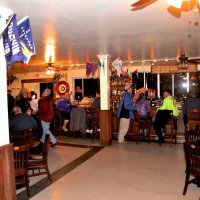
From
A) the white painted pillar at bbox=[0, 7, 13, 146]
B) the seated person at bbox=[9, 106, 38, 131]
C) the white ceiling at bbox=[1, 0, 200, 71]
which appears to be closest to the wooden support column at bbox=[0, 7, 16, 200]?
the white painted pillar at bbox=[0, 7, 13, 146]

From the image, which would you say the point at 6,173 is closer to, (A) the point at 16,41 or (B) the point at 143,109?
(A) the point at 16,41

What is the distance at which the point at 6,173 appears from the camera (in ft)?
10.1

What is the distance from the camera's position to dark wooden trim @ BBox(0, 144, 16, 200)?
3033 mm

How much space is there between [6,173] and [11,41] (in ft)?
5.19

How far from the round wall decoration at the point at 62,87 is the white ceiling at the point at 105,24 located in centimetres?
620

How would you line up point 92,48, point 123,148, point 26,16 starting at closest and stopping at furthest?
1. point 26,16
2. point 92,48
3. point 123,148

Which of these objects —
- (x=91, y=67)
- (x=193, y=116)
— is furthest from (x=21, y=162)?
(x=193, y=116)

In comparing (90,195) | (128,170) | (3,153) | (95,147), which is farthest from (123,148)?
(3,153)

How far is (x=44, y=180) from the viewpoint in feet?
14.0

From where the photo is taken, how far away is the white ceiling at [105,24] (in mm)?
3081

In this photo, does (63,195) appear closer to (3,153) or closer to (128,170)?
(3,153)

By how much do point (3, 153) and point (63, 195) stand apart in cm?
115

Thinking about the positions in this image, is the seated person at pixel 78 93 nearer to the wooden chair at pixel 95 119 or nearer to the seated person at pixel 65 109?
the seated person at pixel 65 109

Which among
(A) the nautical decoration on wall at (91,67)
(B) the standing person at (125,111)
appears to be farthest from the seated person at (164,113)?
(A) the nautical decoration on wall at (91,67)
